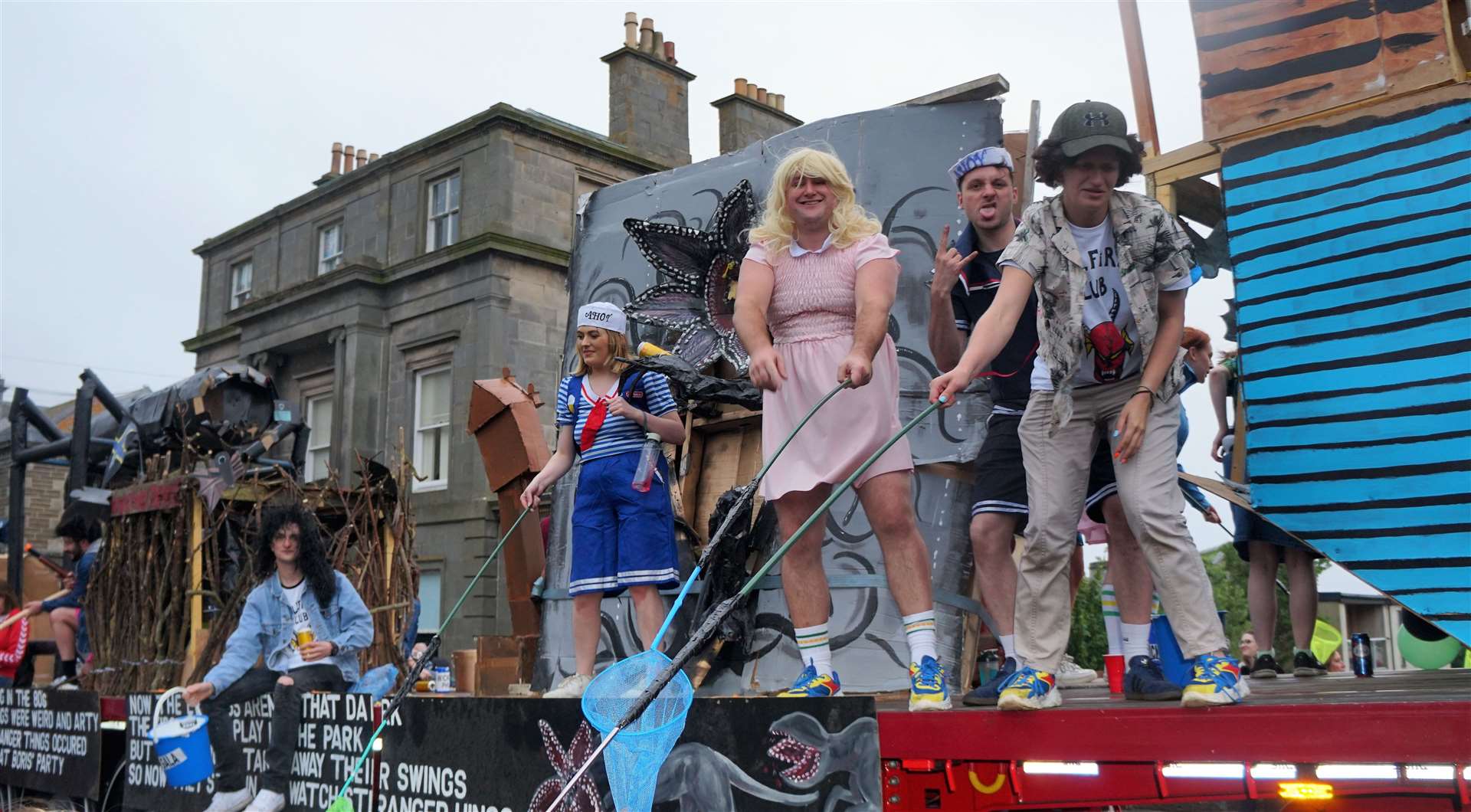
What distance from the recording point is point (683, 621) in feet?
16.3

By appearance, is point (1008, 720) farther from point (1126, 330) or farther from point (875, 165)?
point (875, 165)

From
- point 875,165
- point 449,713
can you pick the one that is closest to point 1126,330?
point 875,165

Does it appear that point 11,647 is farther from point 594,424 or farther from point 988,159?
point 988,159

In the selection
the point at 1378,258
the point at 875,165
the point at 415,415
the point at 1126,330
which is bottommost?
the point at 1126,330

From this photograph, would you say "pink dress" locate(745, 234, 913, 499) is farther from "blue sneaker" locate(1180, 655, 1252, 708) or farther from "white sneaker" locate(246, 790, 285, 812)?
"white sneaker" locate(246, 790, 285, 812)

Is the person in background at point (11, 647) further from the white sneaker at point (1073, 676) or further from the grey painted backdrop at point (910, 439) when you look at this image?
the white sneaker at point (1073, 676)

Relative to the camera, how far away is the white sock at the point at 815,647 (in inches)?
136

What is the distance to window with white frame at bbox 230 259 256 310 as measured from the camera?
21.7 metres

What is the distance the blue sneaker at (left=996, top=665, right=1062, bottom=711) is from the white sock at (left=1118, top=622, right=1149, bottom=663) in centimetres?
35

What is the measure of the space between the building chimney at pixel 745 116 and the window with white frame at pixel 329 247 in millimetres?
6904

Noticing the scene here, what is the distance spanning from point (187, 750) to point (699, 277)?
3146 millimetres

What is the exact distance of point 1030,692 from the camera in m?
2.76

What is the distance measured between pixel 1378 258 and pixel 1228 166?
2.28 feet

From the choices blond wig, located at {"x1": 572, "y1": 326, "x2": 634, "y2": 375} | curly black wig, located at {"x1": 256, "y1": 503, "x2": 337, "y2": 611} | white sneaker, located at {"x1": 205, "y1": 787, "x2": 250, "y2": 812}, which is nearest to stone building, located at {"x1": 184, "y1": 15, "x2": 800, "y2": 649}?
curly black wig, located at {"x1": 256, "y1": 503, "x2": 337, "y2": 611}
